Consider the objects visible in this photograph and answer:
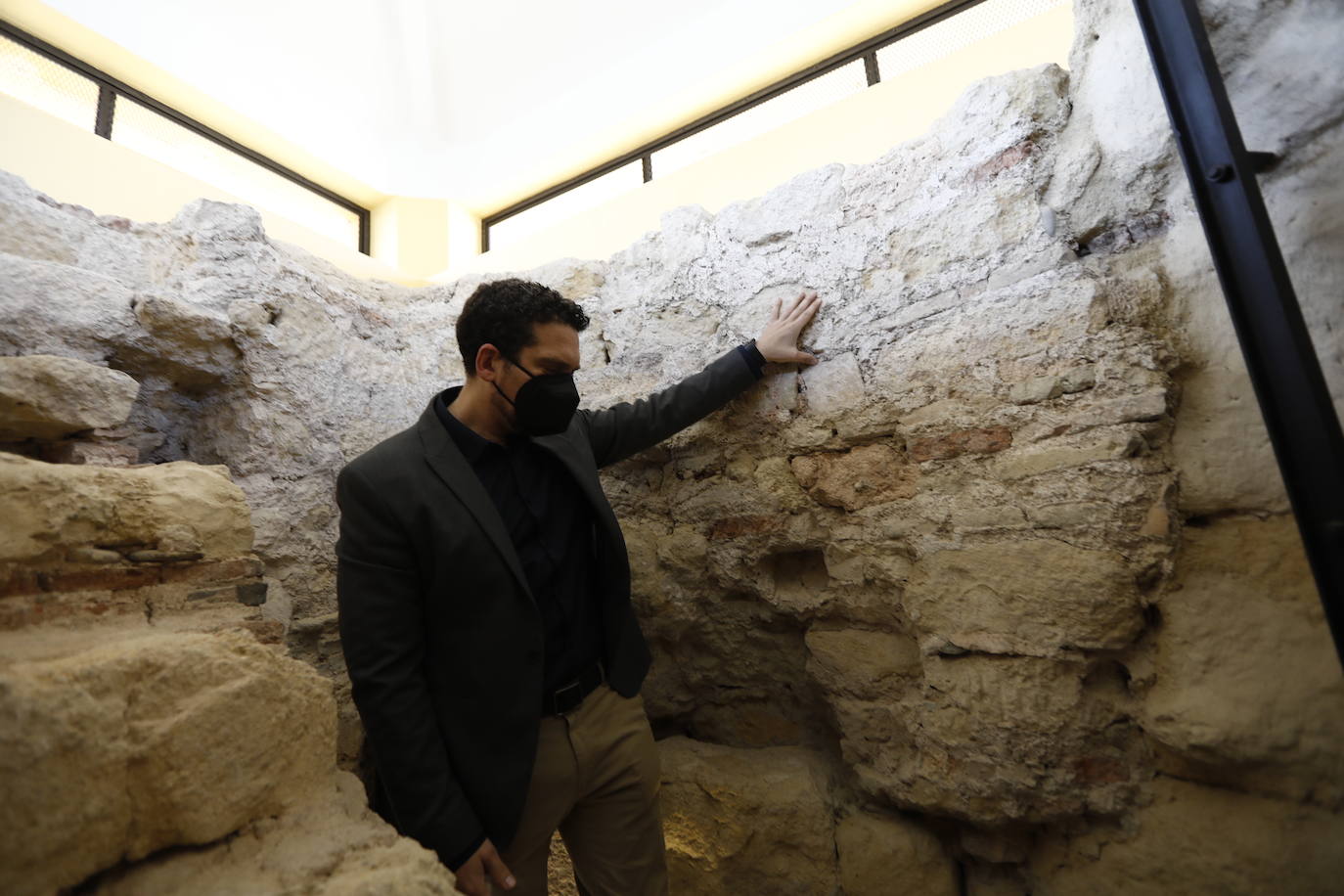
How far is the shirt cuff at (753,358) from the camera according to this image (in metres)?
1.86

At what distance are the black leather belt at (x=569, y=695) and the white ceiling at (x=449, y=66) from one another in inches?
148

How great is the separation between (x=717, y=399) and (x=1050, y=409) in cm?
84

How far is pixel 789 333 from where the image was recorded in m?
1.86

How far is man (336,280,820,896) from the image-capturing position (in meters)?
1.42

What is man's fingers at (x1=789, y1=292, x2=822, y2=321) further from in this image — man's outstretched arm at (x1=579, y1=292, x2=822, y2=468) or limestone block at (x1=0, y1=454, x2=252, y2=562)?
limestone block at (x1=0, y1=454, x2=252, y2=562)

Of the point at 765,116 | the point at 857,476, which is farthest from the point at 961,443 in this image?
the point at 765,116

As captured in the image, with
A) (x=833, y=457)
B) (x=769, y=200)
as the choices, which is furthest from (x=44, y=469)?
(x=769, y=200)

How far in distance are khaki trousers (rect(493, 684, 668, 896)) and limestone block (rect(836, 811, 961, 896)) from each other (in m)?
0.55

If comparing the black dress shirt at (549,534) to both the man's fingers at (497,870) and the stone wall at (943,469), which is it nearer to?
the man's fingers at (497,870)

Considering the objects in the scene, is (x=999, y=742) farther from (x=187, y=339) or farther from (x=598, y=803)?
(x=187, y=339)

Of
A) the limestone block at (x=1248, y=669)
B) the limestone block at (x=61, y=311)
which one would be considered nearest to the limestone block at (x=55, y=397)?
the limestone block at (x=61, y=311)

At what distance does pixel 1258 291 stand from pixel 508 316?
153 centimetres

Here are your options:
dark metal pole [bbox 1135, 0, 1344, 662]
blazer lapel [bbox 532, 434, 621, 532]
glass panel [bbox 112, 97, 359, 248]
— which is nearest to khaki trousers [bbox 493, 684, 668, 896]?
blazer lapel [bbox 532, 434, 621, 532]

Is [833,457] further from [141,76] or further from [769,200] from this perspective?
[141,76]
